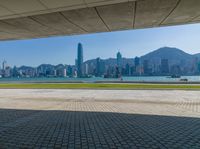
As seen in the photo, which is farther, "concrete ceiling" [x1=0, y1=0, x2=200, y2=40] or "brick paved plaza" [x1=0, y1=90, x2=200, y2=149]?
"concrete ceiling" [x1=0, y1=0, x2=200, y2=40]

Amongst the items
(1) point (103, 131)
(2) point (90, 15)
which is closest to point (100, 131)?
(1) point (103, 131)

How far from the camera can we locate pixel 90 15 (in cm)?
769

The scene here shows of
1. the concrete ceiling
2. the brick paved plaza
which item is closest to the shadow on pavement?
the brick paved plaza

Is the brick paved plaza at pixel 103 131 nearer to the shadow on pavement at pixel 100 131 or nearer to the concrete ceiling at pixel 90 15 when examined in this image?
the shadow on pavement at pixel 100 131

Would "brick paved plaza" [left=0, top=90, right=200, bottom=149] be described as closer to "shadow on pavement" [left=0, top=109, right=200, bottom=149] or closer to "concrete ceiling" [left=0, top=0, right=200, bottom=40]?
"shadow on pavement" [left=0, top=109, right=200, bottom=149]

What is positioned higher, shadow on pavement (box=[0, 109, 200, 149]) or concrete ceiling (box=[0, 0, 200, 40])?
concrete ceiling (box=[0, 0, 200, 40])

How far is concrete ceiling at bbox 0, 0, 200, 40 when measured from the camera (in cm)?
650

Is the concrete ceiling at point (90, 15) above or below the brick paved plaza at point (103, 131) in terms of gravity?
above

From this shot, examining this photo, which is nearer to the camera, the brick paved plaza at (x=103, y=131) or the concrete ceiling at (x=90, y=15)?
the brick paved plaza at (x=103, y=131)

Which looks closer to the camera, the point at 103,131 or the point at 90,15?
the point at 103,131

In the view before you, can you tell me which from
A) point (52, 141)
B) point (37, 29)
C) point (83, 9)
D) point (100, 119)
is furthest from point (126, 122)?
point (37, 29)

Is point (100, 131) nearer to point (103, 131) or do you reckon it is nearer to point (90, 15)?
point (103, 131)

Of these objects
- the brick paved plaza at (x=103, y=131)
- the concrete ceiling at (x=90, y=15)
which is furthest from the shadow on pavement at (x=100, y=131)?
the concrete ceiling at (x=90, y=15)

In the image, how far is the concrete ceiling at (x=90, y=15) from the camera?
256 inches
